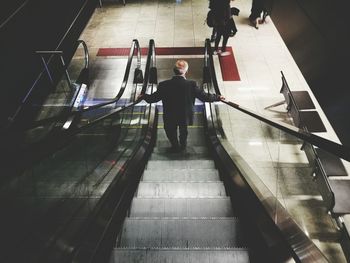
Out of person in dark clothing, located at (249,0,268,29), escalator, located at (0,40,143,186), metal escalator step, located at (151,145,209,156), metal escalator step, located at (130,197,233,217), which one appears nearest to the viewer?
escalator, located at (0,40,143,186)

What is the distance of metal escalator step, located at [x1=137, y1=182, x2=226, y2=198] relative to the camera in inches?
123

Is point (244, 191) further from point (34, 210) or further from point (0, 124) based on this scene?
point (0, 124)

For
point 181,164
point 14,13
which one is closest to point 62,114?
point 181,164

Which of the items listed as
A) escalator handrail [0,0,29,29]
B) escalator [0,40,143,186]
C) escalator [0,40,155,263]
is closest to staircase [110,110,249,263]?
escalator [0,40,155,263]

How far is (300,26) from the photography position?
4.29 metres

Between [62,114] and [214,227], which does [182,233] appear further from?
[62,114]

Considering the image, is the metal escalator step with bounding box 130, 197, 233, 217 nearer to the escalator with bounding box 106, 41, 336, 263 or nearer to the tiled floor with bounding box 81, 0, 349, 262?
the escalator with bounding box 106, 41, 336, 263

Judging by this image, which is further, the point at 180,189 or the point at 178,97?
the point at 178,97

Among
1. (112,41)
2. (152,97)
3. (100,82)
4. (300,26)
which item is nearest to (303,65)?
(300,26)

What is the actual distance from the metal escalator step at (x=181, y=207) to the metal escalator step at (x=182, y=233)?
0.36 metres

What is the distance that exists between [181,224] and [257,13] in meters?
7.68

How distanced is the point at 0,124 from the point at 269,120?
14.3 feet

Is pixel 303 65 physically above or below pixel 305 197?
above

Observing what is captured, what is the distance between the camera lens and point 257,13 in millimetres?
8289
